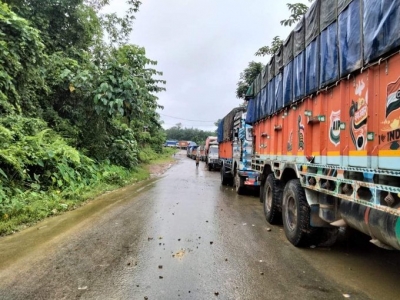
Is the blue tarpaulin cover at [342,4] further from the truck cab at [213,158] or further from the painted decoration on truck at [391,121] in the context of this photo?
the truck cab at [213,158]

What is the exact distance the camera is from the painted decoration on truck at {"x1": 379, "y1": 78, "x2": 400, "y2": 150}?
2.98 m

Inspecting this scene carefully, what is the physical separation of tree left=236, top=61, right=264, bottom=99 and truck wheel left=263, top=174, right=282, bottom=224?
1531 cm

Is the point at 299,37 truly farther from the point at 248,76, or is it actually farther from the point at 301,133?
the point at 248,76

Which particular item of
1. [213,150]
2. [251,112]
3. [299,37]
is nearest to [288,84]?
[299,37]

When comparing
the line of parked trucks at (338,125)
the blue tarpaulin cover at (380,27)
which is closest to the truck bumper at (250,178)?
the line of parked trucks at (338,125)

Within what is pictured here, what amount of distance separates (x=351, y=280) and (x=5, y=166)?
27.2 feet

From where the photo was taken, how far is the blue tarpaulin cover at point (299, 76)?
18.1ft

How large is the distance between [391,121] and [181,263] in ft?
10.5

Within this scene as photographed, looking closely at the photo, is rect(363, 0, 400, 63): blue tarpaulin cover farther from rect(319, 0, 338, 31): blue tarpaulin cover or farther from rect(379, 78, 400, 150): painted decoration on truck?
rect(319, 0, 338, 31): blue tarpaulin cover

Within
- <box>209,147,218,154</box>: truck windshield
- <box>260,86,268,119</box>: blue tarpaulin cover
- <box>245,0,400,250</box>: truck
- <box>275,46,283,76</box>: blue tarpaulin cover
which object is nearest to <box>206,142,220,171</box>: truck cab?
<box>209,147,218,154</box>: truck windshield

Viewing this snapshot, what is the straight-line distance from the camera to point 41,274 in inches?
159

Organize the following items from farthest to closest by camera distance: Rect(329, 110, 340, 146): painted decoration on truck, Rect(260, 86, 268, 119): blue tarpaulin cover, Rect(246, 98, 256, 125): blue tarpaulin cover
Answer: Rect(246, 98, 256, 125): blue tarpaulin cover → Rect(260, 86, 268, 119): blue tarpaulin cover → Rect(329, 110, 340, 146): painted decoration on truck

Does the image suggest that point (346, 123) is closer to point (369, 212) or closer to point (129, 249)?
point (369, 212)

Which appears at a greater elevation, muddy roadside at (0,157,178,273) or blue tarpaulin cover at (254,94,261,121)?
blue tarpaulin cover at (254,94,261,121)
